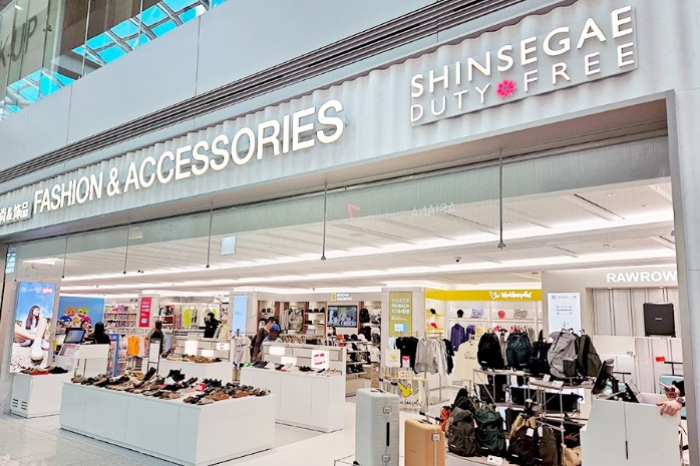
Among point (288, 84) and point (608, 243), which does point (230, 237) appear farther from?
point (608, 243)

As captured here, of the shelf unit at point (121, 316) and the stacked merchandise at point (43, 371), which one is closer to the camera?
the stacked merchandise at point (43, 371)

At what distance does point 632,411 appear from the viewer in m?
3.42

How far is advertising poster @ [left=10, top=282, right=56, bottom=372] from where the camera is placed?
30.9 feet

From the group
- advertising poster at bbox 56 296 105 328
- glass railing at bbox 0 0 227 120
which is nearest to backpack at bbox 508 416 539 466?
glass railing at bbox 0 0 227 120

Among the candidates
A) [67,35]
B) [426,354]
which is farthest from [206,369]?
[67,35]

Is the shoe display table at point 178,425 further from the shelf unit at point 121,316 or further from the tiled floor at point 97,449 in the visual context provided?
the shelf unit at point 121,316

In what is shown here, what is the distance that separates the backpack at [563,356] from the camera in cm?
778

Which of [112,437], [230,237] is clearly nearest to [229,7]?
[230,237]

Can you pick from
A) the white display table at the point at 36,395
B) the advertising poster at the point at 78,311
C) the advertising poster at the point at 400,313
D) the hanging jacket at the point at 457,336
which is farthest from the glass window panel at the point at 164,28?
the advertising poster at the point at 78,311

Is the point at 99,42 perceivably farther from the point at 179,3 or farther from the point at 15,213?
the point at 15,213

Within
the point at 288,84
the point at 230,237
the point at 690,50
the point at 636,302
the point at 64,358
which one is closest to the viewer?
the point at 690,50

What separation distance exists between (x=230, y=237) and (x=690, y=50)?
478cm

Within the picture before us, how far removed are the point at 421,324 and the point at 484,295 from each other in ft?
8.77

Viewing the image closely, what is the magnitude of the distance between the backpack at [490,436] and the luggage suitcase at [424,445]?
710 millimetres
